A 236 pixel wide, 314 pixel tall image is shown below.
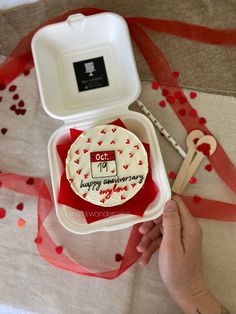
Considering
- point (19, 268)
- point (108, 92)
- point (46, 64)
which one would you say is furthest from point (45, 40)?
point (19, 268)

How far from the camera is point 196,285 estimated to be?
70cm

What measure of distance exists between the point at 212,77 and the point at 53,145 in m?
0.42

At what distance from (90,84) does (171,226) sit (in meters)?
0.38

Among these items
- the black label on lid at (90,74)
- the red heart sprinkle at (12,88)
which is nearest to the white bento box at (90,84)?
the black label on lid at (90,74)

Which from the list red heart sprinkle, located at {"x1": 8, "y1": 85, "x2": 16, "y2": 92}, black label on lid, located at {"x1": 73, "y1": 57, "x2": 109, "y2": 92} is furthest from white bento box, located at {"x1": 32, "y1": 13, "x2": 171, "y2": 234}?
red heart sprinkle, located at {"x1": 8, "y1": 85, "x2": 16, "y2": 92}

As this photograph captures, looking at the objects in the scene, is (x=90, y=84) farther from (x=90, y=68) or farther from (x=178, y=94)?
(x=178, y=94)

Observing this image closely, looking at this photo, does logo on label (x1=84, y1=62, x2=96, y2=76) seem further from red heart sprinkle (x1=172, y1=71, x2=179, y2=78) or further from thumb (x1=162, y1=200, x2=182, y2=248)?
thumb (x1=162, y1=200, x2=182, y2=248)

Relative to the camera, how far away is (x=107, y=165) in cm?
70

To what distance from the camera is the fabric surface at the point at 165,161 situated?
29.6 inches

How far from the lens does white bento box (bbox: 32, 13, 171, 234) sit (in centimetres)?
71

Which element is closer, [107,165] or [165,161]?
[107,165]

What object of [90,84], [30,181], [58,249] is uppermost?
[90,84]

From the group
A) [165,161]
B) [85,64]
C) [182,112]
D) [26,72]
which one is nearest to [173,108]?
[182,112]

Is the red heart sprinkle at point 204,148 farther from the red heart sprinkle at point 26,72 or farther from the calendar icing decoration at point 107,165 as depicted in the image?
the red heart sprinkle at point 26,72
